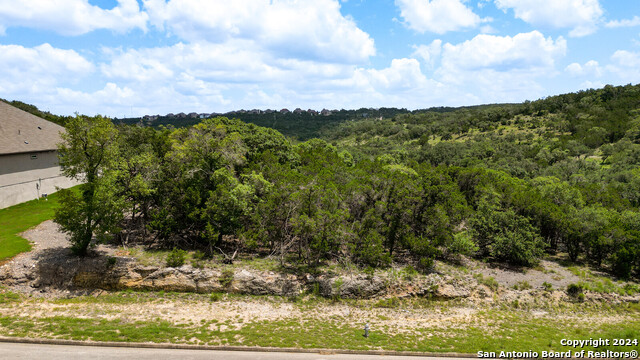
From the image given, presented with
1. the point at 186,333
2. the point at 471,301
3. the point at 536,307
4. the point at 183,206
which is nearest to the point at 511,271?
the point at 536,307

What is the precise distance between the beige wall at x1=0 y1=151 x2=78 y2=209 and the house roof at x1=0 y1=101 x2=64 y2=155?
805 millimetres

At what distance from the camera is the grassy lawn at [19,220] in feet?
81.7

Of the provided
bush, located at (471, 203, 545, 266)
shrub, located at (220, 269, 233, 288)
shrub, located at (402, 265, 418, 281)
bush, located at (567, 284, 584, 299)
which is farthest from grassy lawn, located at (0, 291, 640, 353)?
bush, located at (471, 203, 545, 266)

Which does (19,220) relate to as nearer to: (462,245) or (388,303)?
(388,303)

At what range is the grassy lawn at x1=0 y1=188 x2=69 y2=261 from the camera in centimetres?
2491

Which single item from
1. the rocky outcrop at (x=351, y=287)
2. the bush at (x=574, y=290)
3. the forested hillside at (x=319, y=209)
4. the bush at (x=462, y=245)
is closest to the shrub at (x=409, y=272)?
the forested hillside at (x=319, y=209)

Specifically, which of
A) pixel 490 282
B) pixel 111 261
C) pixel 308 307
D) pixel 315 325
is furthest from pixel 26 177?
pixel 490 282

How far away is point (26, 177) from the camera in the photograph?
37.6m

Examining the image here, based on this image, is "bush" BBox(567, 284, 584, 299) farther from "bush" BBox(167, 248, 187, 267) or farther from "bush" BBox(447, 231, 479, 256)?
"bush" BBox(167, 248, 187, 267)

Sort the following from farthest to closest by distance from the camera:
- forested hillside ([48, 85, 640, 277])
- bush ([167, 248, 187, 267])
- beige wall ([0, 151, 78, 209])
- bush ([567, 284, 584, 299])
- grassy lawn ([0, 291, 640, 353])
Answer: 1. beige wall ([0, 151, 78, 209])
2. bush ([567, 284, 584, 299])
3. forested hillside ([48, 85, 640, 277])
4. bush ([167, 248, 187, 267])
5. grassy lawn ([0, 291, 640, 353])

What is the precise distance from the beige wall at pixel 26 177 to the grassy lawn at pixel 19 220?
104cm

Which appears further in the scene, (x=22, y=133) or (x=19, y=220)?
(x=22, y=133)

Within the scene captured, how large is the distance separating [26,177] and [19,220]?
10.5 meters

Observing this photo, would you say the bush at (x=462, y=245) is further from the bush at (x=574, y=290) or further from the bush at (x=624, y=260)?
the bush at (x=624, y=260)
